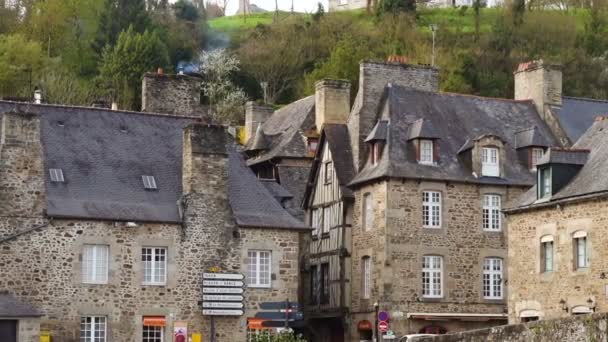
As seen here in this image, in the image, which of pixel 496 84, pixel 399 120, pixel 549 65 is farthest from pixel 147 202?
pixel 496 84

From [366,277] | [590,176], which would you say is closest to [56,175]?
[366,277]

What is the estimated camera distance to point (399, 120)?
3659 centimetres

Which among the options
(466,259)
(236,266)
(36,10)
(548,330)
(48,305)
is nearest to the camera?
(548,330)

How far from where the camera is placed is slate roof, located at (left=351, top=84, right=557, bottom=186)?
116ft

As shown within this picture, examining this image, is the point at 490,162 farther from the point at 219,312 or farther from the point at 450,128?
the point at 219,312

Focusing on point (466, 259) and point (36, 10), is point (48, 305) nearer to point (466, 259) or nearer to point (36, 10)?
point (466, 259)

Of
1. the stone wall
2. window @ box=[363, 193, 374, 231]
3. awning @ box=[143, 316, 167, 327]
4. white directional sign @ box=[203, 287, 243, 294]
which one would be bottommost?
the stone wall

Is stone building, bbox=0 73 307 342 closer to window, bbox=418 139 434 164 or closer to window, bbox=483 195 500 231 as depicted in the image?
window, bbox=418 139 434 164

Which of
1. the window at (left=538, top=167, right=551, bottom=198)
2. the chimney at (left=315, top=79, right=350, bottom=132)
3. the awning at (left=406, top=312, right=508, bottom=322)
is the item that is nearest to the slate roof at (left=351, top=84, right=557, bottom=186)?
the chimney at (left=315, top=79, right=350, bottom=132)

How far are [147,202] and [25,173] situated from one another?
9.97 feet

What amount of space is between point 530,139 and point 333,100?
238 inches

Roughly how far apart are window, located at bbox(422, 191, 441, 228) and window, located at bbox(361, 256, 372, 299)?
1.79 metres

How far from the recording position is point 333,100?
39.7 metres

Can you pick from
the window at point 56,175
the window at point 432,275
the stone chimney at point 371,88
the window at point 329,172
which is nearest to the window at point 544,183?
the window at point 432,275
